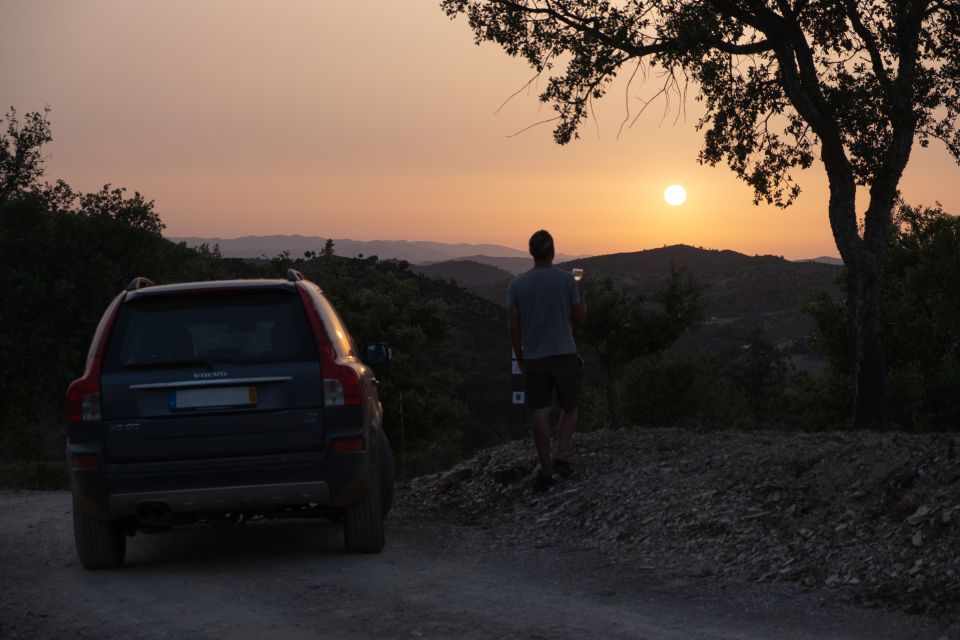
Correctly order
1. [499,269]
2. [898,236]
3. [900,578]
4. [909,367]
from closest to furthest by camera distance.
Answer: [900,578] → [909,367] → [898,236] → [499,269]

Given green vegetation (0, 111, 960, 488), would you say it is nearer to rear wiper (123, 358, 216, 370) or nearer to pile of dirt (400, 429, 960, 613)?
pile of dirt (400, 429, 960, 613)

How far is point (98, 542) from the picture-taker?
25.9 ft

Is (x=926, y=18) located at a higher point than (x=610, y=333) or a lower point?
higher

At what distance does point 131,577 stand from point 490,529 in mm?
3249

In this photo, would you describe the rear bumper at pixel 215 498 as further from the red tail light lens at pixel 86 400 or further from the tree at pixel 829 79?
the tree at pixel 829 79

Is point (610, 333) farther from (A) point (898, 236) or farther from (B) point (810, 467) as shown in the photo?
(B) point (810, 467)

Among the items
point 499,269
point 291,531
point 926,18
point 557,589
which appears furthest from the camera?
point 499,269

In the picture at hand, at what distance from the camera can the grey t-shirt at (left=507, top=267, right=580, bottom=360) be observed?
9.84m

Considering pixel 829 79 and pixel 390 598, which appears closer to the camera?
pixel 390 598

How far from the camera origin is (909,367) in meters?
29.5

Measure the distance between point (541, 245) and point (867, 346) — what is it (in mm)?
7906

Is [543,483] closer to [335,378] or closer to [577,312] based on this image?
[577,312]

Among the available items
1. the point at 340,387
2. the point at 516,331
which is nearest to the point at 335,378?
the point at 340,387

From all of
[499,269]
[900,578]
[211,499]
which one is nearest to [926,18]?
[900,578]
